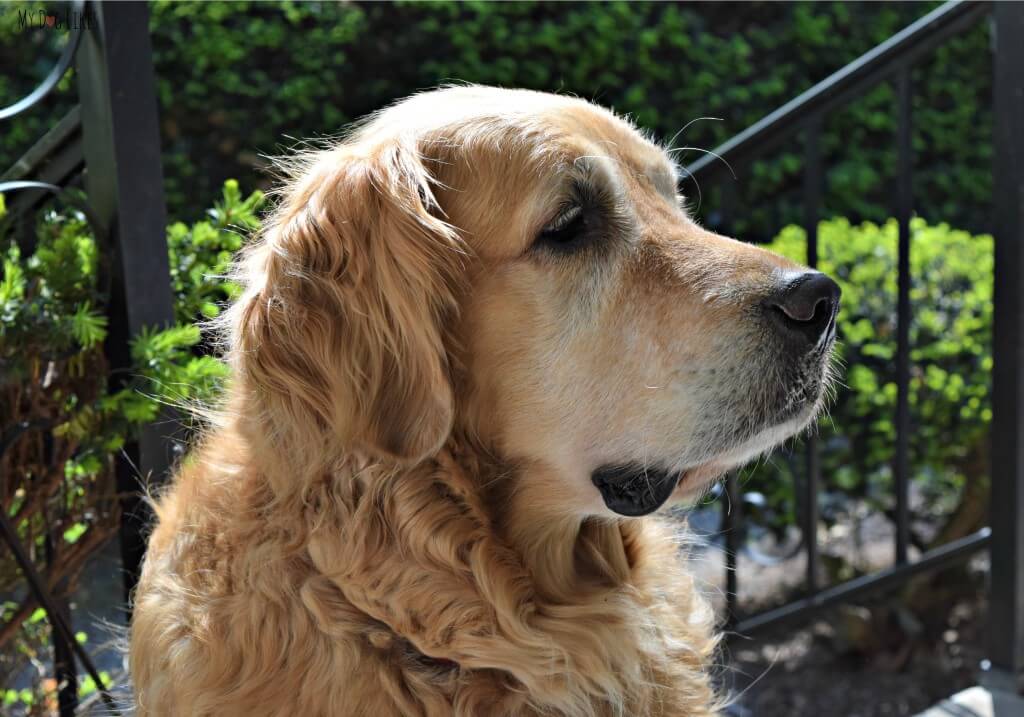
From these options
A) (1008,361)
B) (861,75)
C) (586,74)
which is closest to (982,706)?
(1008,361)

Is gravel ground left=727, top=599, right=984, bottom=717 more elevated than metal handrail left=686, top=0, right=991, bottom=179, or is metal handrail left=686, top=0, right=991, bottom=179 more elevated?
metal handrail left=686, top=0, right=991, bottom=179

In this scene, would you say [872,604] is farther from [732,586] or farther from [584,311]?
[584,311]

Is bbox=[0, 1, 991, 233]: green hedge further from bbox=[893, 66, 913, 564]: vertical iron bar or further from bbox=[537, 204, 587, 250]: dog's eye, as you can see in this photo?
bbox=[537, 204, 587, 250]: dog's eye

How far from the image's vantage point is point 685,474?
5.98ft

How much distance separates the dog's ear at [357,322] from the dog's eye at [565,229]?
0.17 metres

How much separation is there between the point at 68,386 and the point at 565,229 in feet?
3.87

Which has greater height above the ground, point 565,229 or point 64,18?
point 64,18

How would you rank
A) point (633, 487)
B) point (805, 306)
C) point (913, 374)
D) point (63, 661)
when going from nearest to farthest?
point (805, 306) → point (633, 487) → point (63, 661) → point (913, 374)

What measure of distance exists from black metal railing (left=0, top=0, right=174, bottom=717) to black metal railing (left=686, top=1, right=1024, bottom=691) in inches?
57.3

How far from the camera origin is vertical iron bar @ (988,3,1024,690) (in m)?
2.46

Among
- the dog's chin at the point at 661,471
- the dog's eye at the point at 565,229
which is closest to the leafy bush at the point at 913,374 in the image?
the dog's chin at the point at 661,471

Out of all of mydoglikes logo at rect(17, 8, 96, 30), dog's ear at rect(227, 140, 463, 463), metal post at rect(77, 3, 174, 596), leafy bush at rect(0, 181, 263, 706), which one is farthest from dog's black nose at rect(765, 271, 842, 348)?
mydoglikes logo at rect(17, 8, 96, 30)

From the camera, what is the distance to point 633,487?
5.77 feet

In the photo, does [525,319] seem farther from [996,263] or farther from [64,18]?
[996,263]
